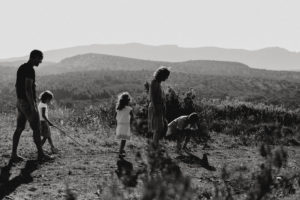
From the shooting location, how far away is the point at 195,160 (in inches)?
310

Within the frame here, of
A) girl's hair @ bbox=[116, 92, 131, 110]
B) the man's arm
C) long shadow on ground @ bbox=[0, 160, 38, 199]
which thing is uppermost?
the man's arm

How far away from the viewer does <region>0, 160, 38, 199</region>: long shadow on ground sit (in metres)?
5.07

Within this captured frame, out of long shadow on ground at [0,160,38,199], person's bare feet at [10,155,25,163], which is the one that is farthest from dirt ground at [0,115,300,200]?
person's bare feet at [10,155,25,163]

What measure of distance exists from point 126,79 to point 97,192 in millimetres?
48964

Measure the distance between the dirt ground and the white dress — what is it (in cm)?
45

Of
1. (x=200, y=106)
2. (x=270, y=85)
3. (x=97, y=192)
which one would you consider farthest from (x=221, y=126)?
(x=270, y=85)

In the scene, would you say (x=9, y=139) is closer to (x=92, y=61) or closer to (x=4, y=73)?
(x=4, y=73)

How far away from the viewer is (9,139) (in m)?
9.15

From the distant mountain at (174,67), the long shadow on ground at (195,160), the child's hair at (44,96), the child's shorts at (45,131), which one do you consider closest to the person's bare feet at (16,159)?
the child's shorts at (45,131)

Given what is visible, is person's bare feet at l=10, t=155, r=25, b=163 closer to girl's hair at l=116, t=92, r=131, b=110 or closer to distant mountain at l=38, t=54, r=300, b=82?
girl's hair at l=116, t=92, r=131, b=110

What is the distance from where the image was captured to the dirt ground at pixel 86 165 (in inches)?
207

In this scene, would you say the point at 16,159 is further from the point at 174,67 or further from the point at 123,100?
the point at 174,67

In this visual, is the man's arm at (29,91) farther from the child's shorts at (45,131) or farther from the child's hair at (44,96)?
the child's shorts at (45,131)

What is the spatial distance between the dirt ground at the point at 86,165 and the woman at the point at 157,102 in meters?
0.85
